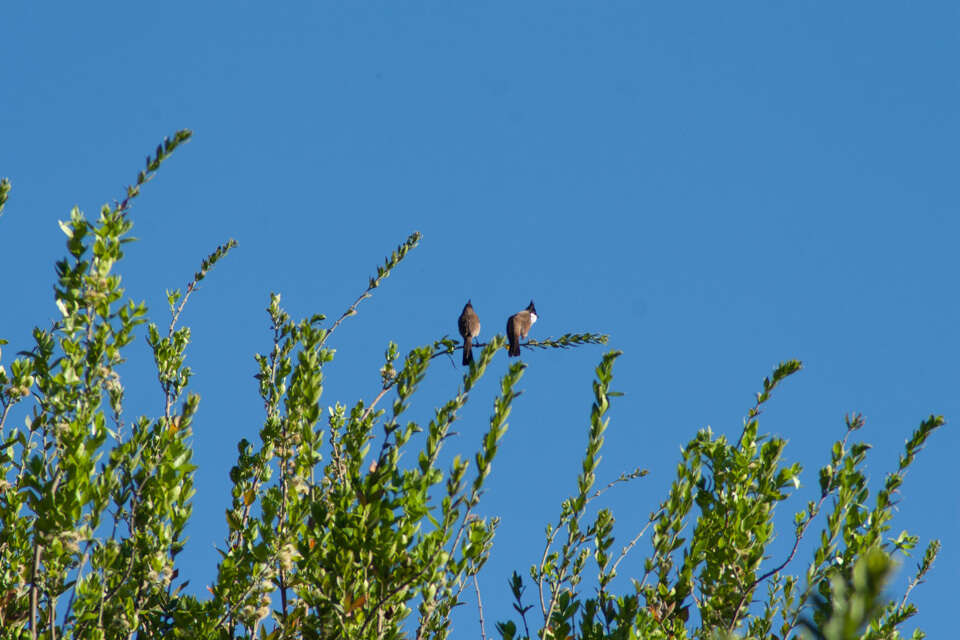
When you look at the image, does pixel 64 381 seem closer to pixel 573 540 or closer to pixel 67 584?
pixel 67 584

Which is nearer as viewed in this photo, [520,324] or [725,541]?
[725,541]

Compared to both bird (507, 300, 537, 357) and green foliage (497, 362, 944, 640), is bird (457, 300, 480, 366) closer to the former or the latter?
bird (507, 300, 537, 357)

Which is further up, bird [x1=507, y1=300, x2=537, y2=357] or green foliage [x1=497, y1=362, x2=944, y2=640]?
bird [x1=507, y1=300, x2=537, y2=357]

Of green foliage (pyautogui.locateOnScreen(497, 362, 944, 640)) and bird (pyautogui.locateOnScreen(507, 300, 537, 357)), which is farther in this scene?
bird (pyautogui.locateOnScreen(507, 300, 537, 357))

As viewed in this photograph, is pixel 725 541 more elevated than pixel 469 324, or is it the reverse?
pixel 469 324

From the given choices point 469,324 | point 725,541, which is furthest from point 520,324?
point 725,541

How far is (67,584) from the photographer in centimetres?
412

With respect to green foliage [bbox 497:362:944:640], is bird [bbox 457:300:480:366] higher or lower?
higher

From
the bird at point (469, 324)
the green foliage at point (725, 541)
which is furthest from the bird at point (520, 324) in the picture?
the green foliage at point (725, 541)

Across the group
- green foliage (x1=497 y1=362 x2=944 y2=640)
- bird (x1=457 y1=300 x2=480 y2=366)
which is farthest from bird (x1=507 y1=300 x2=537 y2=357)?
green foliage (x1=497 y1=362 x2=944 y2=640)

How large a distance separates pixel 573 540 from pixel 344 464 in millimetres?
1251

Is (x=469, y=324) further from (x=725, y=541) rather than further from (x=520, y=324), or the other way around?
(x=725, y=541)

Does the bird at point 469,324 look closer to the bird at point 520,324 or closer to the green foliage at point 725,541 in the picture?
the bird at point 520,324

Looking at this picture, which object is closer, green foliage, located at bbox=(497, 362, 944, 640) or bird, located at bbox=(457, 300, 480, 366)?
green foliage, located at bbox=(497, 362, 944, 640)
